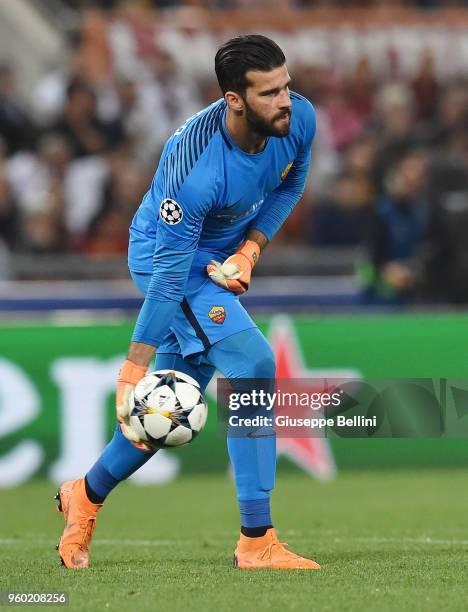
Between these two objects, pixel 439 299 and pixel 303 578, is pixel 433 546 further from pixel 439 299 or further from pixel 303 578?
pixel 439 299

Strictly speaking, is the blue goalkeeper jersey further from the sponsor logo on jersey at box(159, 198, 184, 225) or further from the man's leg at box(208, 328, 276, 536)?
the man's leg at box(208, 328, 276, 536)

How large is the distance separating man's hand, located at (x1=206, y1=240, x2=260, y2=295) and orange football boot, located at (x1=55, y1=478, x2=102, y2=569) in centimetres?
125

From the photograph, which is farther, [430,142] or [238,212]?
[430,142]

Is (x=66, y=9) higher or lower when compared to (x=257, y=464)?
higher

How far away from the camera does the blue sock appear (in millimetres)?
6492

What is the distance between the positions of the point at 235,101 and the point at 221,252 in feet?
2.72

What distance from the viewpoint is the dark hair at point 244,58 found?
5.83 metres

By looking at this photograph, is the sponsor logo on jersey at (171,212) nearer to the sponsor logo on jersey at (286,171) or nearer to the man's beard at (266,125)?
the man's beard at (266,125)

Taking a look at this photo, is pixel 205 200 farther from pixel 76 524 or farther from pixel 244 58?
pixel 76 524

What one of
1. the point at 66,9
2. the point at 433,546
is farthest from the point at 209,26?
the point at 433,546

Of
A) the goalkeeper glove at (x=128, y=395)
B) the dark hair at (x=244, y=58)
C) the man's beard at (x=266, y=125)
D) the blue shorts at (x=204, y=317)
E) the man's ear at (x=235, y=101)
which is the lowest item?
the goalkeeper glove at (x=128, y=395)

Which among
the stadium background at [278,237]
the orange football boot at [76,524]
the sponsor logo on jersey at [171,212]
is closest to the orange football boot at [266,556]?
the orange football boot at [76,524]

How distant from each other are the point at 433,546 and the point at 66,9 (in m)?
12.3

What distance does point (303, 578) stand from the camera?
584cm
